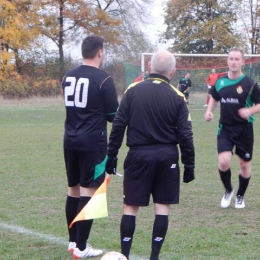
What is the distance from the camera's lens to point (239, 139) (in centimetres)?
720

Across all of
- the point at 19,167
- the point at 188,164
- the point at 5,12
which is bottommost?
the point at 19,167

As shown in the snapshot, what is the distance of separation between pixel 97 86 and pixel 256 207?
3.13m

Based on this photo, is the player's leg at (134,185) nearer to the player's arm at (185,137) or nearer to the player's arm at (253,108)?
the player's arm at (185,137)

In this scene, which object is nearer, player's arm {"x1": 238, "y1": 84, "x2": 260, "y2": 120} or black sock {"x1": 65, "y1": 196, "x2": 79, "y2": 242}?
black sock {"x1": 65, "y1": 196, "x2": 79, "y2": 242}

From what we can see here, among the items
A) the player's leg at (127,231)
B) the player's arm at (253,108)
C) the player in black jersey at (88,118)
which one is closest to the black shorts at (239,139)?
the player's arm at (253,108)

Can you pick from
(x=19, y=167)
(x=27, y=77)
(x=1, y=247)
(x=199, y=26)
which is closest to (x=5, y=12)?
(x=27, y=77)

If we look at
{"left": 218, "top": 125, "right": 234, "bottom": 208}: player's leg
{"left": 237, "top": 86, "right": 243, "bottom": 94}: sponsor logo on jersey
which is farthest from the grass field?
{"left": 237, "top": 86, "right": 243, "bottom": 94}: sponsor logo on jersey

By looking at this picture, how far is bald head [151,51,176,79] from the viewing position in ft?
16.0

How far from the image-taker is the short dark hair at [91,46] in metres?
5.20

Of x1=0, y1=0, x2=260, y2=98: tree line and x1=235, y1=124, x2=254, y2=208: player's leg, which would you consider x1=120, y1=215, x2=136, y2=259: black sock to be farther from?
x1=0, y1=0, x2=260, y2=98: tree line

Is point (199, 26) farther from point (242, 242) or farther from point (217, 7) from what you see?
point (242, 242)

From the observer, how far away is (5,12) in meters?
34.8

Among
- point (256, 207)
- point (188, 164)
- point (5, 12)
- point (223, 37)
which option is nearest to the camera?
point (188, 164)

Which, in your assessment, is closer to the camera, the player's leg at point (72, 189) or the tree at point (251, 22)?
the player's leg at point (72, 189)
